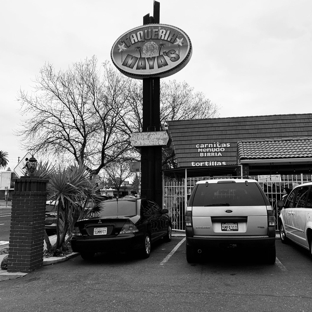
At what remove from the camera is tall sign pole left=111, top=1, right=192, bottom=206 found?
13.3 meters

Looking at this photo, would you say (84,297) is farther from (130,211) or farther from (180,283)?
(130,211)

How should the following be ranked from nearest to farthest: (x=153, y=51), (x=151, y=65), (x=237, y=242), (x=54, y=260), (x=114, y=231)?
(x=237, y=242)
(x=114, y=231)
(x=54, y=260)
(x=151, y=65)
(x=153, y=51)


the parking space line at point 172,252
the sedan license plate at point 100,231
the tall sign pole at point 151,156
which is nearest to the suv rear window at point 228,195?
the parking space line at point 172,252

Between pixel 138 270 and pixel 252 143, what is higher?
pixel 252 143

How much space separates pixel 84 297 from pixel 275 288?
3.00 m

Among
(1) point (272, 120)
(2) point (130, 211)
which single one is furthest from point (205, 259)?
(1) point (272, 120)

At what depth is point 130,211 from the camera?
7512mm

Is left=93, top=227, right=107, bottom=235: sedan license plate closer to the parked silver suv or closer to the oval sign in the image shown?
the parked silver suv

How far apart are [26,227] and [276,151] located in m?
9.85

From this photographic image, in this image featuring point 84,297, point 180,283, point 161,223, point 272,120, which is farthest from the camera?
point 272,120

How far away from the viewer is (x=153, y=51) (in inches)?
554

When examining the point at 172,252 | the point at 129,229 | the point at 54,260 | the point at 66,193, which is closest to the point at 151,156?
the point at 172,252

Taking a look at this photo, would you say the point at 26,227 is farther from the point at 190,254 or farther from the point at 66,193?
the point at 190,254

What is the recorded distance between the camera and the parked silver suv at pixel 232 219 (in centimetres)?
588
